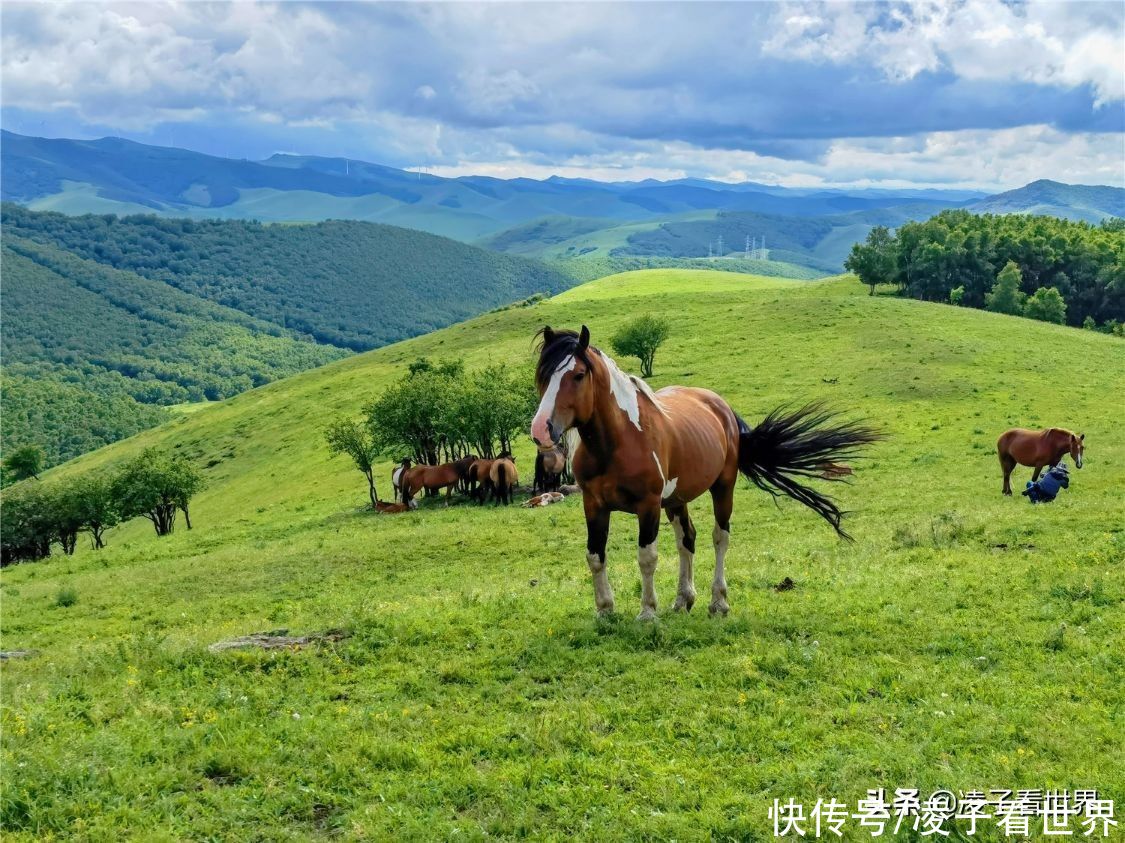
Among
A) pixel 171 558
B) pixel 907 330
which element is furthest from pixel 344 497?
pixel 907 330

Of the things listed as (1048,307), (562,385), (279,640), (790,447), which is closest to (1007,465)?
(790,447)

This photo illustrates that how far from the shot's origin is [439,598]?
14.0 meters

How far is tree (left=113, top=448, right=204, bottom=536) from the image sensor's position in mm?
46406

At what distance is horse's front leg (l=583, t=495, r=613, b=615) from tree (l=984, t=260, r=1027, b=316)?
92345 millimetres

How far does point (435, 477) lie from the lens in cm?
3694

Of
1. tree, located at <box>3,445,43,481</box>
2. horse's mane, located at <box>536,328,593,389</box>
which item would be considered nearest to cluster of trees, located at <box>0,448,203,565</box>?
tree, located at <box>3,445,43,481</box>

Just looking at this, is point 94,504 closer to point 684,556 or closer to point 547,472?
point 547,472

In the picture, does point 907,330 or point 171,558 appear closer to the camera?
point 171,558

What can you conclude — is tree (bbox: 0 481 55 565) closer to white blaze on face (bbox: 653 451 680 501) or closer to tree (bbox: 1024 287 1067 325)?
white blaze on face (bbox: 653 451 680 501)

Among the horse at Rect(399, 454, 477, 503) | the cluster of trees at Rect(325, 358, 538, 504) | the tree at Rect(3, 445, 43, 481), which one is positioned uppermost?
the cluster of trees at Rect(325, 358, 538, 504)

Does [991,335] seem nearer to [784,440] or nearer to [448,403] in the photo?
[448,403]

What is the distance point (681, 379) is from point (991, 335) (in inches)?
1086

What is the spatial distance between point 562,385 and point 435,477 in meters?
28.6

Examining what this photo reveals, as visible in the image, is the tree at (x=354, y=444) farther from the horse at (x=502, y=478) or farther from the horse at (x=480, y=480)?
the horse at (x=502, y=478)
